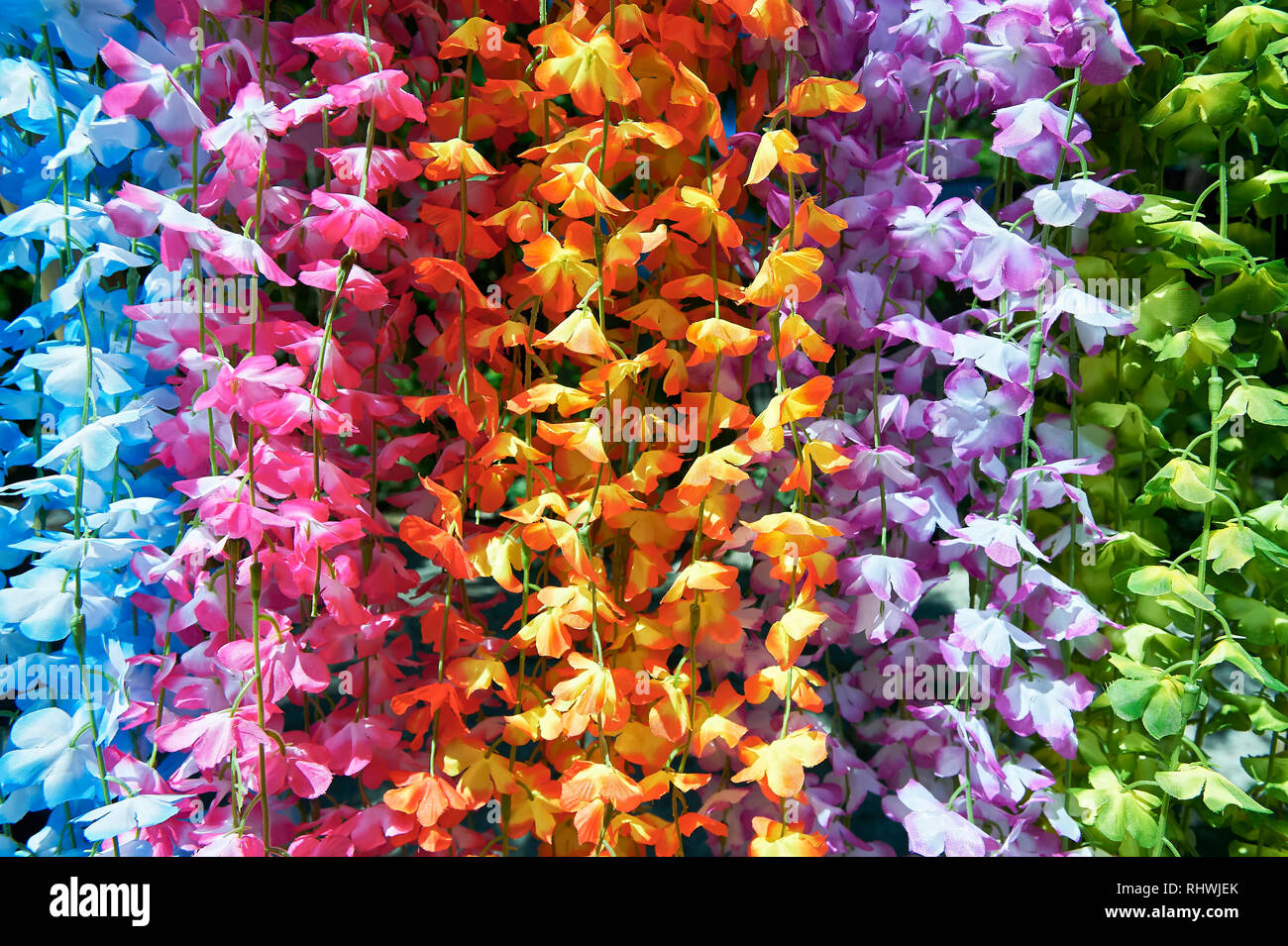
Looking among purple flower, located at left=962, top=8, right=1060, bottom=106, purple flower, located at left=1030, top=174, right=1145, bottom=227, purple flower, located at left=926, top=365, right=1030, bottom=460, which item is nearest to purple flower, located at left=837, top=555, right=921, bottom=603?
purple flower, located at left=926, top=365, right=1030, bottom=460

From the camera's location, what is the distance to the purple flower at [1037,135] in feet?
2.87

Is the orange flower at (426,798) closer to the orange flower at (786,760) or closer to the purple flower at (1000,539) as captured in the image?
the orange flower at (786,760)

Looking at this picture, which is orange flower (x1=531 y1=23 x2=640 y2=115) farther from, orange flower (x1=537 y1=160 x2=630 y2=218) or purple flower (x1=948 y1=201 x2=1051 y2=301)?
purple flower (x1=948 y1=201 x2=1051 y2=301)

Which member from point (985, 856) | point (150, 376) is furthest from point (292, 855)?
point (985, 856)

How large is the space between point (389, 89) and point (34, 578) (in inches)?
22.3

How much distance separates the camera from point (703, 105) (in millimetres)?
861

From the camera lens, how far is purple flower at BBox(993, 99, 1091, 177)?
874 millimetres

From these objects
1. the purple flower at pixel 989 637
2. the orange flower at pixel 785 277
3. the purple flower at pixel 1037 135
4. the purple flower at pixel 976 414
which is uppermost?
the purple flower at pixel 1037 135

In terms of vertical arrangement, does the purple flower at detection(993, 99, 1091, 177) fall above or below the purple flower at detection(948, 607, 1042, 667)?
above

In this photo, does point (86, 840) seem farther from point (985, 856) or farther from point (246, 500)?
point (985, 856)

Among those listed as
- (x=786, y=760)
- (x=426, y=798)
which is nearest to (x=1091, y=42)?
(x=786, y=760)

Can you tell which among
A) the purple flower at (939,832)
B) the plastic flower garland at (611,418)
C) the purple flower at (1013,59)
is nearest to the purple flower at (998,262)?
the plastic flower garland at (611,418)

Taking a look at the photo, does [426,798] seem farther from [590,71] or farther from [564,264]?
[590,71]

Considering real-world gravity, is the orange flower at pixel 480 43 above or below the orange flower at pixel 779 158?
above
